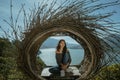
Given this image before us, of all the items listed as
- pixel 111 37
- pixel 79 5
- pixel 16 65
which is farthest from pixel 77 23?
pixel 16 65

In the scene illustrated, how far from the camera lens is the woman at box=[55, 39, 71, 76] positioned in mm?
4816

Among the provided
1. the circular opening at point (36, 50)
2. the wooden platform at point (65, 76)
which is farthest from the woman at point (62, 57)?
the circular opening at point (36, 50)

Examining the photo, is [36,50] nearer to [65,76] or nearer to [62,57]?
[62,57]

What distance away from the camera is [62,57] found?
193 inches

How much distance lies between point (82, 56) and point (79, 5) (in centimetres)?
139

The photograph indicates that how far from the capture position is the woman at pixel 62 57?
482 cm

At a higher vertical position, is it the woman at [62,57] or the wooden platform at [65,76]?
the woman at [62,57]

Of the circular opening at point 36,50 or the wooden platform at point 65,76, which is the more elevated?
the circular opening at point 36,50

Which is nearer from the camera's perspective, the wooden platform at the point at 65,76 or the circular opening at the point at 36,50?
the circular opening at the point at 36,50

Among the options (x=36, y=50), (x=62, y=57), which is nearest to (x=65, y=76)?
(x=62, y=57)

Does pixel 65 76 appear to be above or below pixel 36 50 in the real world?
below

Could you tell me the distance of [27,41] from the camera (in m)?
4.42

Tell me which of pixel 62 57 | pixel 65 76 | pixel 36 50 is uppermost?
pixel 36 50

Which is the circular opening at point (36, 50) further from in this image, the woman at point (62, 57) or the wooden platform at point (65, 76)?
the woman at point (62, 57)
